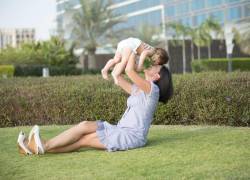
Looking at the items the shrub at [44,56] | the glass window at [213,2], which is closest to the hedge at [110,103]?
the shrub at [44,56]

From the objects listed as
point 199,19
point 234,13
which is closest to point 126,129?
point 234,13

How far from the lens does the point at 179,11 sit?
64.1 metres

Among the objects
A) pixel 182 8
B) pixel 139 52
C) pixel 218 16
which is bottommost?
pixel 139 52

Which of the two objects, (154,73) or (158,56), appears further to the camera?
(154,73)

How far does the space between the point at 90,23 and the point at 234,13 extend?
13842 mm

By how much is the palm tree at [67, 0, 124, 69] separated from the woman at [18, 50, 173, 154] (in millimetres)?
45325

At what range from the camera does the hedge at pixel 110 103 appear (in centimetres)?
1033

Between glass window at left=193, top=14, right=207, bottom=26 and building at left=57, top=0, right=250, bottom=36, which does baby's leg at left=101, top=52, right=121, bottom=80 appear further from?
glass window at left=193, top=14, right=207, bottom=26

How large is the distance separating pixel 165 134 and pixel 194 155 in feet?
7.03

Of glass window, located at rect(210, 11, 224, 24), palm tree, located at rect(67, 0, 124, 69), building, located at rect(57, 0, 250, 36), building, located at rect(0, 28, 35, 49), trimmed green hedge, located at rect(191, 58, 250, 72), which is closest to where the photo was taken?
trimmed green hedge, located at rect(191, 58, 250, 72)

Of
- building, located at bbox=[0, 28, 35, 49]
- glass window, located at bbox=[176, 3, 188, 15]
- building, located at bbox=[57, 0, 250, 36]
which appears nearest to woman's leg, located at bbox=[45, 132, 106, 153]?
building, located at bbox=[57, 0, 250, 36]

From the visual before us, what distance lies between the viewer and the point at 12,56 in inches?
1969

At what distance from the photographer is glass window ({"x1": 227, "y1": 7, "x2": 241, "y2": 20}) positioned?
183 ft

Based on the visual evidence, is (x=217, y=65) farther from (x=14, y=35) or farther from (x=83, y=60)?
(x=14, y=35)
